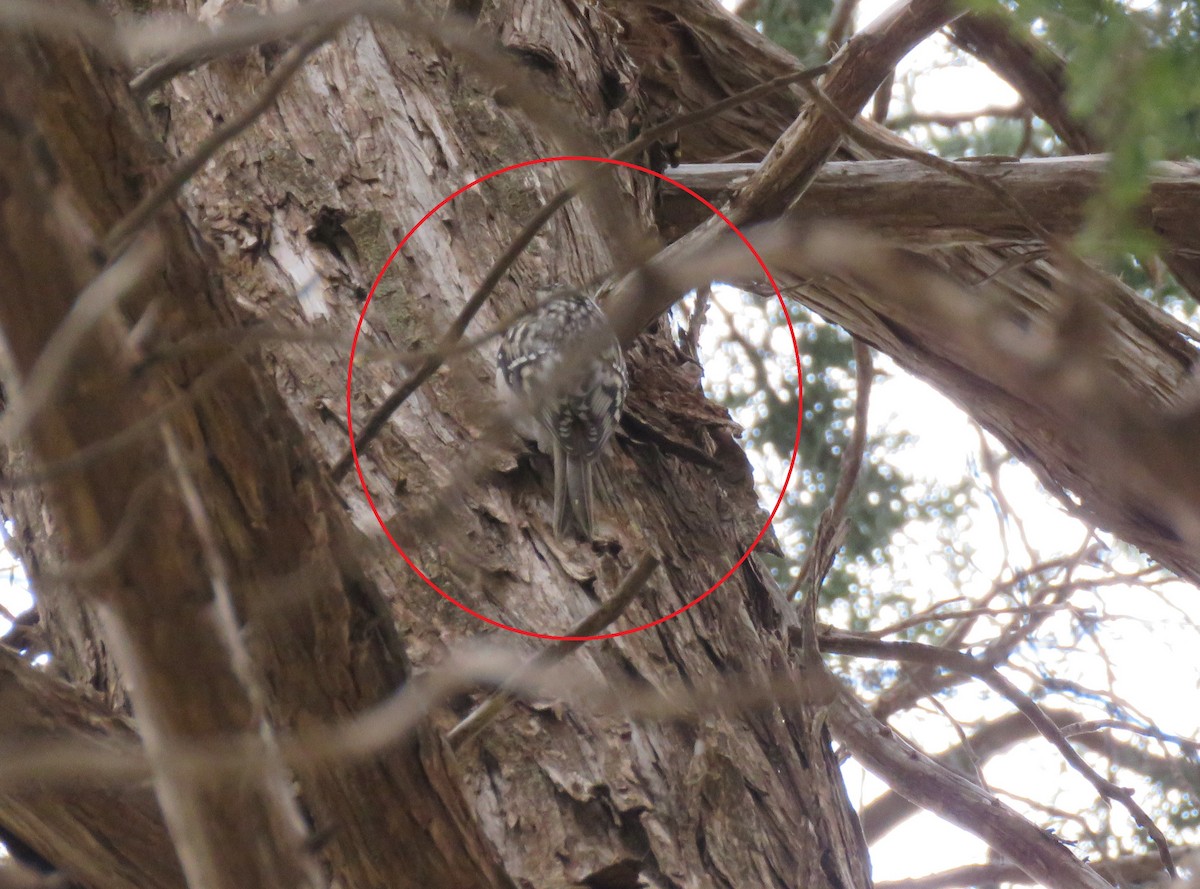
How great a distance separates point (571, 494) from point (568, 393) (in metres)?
0.62

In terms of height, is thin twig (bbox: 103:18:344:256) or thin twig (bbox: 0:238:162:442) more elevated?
thin twig (bbox: 103:18:344:256)

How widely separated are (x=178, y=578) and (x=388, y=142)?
2277mm

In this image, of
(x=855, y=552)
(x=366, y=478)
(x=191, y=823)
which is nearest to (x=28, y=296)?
(x=191, y=823)

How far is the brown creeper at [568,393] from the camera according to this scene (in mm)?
3117

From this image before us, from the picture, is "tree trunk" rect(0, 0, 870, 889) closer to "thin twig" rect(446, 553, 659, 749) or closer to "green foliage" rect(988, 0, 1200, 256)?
"thin twig" rect(446, 553, 659, 749)

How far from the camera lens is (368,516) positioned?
279 centimetres

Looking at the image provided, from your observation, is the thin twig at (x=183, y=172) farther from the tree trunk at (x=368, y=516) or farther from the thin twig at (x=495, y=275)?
the thin twig at (x=495, y=275)

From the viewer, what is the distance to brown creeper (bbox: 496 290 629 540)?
123 inches

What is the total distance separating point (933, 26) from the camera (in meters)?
2.89

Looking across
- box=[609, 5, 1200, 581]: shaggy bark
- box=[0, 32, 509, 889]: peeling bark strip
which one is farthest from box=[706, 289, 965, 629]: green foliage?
box=[0, 32, 509, 889]: peeling bark strip

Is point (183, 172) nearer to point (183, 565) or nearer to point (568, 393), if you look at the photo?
point (183, 565)

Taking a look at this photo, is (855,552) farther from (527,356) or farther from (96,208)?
(96,208)

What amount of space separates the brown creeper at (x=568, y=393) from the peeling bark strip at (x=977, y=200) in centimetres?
77

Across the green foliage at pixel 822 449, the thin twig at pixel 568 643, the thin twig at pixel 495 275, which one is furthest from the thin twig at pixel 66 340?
the green foliage at pixel 822 449
